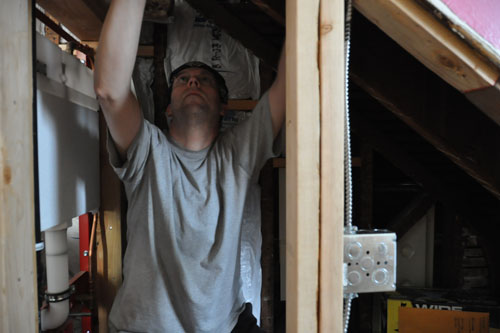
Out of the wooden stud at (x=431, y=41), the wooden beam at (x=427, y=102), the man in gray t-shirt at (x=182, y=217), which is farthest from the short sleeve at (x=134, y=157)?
the wooden beam at (x=427, y=102)

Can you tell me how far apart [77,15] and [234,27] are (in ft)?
2.78

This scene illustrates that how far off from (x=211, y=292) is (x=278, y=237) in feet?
4.06

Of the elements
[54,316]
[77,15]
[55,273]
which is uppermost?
[77,15]

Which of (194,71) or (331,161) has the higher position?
(194,71)

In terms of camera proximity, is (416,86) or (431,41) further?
(416,86)

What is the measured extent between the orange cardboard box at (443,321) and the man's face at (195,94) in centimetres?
187

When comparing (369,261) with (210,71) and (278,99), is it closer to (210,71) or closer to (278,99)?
(278,99)

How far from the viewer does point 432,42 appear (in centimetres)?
86

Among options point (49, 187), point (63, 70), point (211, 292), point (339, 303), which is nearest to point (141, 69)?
point (63, 70)

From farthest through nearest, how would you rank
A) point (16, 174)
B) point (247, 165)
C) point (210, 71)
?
point (210, 71), point (247, 165), point (16, 174)

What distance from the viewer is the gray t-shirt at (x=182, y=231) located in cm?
115

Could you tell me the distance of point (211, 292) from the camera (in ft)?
3.82

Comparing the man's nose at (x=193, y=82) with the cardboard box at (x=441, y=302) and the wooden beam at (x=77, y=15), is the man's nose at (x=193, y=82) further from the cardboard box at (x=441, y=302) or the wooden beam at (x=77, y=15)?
the cardboard box at (x=441, y=302)

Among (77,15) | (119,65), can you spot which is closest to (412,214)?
(119,65)
